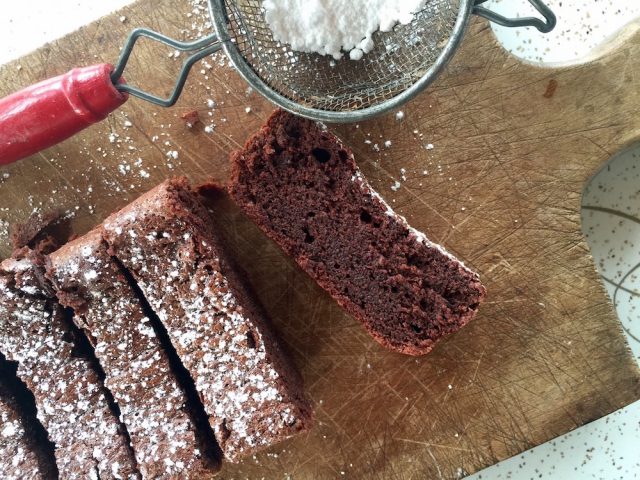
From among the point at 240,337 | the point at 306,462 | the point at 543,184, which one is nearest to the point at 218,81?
the point at 240,337

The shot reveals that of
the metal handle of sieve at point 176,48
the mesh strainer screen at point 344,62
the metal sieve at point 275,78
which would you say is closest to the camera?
the metal handle of sieve at point 176,48

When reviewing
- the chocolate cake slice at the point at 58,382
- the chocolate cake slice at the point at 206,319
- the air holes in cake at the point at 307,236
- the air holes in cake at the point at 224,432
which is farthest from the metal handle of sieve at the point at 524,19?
the chocolate cake slice at the point at 58,382

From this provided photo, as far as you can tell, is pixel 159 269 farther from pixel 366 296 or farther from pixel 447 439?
pixel 447 439

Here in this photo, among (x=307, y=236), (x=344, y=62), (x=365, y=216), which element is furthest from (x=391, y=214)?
(x=344, y=62)

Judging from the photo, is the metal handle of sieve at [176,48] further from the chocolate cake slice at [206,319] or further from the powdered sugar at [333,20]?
the chocolate cake slice at [206,319]

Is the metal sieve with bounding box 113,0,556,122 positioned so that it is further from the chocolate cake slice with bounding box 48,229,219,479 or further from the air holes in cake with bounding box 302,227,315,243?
the chocolate cake slice with bounding box 48,229,219,479

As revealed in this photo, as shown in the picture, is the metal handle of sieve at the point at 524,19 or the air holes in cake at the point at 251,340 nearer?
the metal handle of sieve at the point at 524,19

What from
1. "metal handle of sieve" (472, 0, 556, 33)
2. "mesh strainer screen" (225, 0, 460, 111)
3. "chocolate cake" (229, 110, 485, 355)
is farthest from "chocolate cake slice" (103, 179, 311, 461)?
"metal handle of sieve" (472, 0, 556, 33)

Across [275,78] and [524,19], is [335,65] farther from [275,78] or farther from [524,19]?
[524,19]
